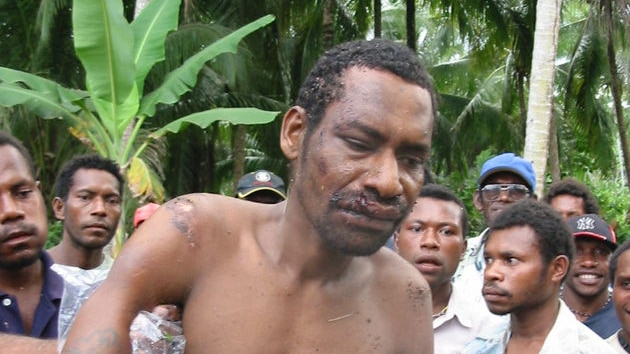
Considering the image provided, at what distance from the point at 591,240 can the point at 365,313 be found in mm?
2632

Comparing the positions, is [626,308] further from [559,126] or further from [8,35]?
[559,126]

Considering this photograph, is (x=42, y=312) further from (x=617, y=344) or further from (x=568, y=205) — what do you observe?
(x=568, y=205)

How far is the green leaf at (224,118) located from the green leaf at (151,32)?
52 cm

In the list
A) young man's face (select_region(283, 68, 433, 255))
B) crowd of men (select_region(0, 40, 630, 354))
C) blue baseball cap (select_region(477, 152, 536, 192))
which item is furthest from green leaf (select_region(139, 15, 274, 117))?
young man's face (select_region(283, 68, 433, 255))

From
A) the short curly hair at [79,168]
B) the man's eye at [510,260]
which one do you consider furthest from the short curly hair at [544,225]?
the short curly hair at [79,168]

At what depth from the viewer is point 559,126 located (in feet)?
79.8

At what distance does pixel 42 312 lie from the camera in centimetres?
315

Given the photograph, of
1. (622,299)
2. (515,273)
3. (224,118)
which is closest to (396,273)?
(515,273)

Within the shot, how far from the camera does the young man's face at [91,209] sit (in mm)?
4680

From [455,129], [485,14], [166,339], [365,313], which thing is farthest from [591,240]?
[455,129]

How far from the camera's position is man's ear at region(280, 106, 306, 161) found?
7.52 feet

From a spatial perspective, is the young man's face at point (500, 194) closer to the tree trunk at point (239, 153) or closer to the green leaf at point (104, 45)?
the green leaf at point (104, 45)

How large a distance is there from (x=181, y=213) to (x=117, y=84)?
216 inches

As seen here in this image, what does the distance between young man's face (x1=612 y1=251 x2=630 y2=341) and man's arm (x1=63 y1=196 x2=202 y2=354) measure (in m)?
2.53
